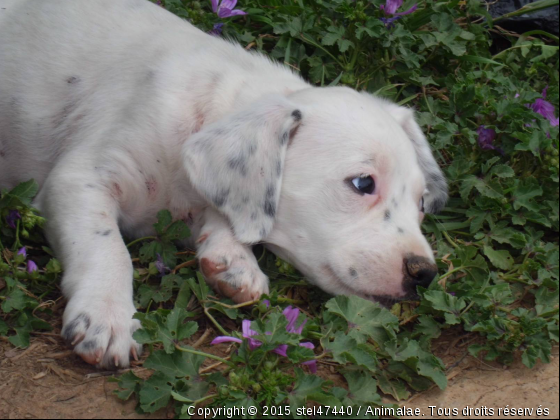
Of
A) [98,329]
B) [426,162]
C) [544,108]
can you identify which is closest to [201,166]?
[98,329]

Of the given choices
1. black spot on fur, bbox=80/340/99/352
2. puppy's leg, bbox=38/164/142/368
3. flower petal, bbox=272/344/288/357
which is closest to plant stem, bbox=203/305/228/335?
puppy's leg, bbox=38/164/142/368

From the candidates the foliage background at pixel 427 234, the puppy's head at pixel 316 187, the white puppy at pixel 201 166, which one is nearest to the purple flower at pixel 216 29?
the foliage background at pixel 427 234

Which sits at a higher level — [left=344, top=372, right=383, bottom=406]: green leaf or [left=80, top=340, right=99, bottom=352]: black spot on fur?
[left=344, top=372, right=383, bottom=406]: green leaf

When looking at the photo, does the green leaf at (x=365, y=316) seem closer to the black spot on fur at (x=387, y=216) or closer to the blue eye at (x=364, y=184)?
the black spot on fur at (x=387, y=216)

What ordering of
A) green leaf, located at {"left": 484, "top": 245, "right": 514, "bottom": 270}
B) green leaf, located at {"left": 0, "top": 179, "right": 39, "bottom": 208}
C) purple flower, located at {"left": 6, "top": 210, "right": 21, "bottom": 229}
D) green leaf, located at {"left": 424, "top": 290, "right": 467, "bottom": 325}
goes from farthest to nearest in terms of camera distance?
green leaf, located at {"left": 484, "top": 245, "right": 514, "bottom": 270}
purple flower, located at {"left": 6, "top": 210, "right": 21, "bottom": 229}
green leaf, located at {"left": 0, "top": 179, "right": 39, "bottom": 208}
green leaf, located at {"left": 424, "top": 290, "right": 467, "bottom": 325}

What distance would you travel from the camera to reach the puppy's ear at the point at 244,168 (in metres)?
3.56

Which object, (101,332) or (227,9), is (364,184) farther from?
(227,9)

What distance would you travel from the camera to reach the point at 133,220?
13.1 feet

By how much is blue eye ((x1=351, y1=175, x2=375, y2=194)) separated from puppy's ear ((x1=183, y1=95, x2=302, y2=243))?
39cm

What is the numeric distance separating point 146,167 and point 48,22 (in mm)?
1393

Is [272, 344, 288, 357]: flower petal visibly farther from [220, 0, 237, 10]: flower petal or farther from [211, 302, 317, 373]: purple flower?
[220, 0, 237, 10]: flower petal

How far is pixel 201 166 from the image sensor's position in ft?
11.8

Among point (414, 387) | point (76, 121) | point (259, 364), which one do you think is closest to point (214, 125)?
point (76, 121)

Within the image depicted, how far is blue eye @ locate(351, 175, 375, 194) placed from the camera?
356cm
